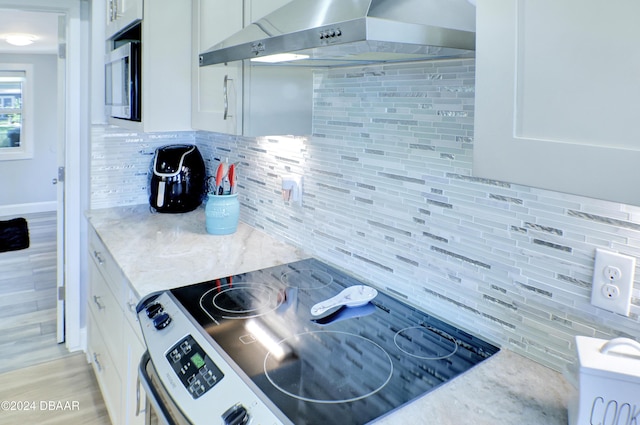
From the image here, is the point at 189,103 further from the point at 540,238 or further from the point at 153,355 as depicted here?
the point at 540,238

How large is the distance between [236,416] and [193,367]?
0.83ft

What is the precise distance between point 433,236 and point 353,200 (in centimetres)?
36

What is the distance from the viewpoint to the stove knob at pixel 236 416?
89cm

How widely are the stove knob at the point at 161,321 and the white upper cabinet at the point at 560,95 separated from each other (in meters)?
0.93

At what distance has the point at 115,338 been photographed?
1903 mm

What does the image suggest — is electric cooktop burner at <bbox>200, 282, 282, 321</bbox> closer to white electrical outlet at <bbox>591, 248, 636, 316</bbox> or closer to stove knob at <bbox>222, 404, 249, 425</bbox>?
stove knob at <bbox>222, 404, 249, 425</bbox>

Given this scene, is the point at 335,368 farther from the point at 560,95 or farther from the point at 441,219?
the point at 560,95

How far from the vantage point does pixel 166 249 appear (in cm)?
187

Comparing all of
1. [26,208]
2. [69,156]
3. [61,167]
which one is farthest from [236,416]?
[26,208]

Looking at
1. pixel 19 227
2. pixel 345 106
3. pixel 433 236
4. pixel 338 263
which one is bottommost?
pixel 19 227

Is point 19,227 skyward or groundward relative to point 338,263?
groundward

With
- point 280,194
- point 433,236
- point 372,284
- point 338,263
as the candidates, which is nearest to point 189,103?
point 280,194

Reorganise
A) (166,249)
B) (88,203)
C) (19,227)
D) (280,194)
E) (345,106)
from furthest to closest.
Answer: (19,227) → (88,203) → (280,194) → (166,249) → (345,106)

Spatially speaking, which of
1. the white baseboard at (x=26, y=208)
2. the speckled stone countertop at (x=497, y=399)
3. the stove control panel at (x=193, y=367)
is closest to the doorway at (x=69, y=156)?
the stove control panel at (x=193, y=367)
